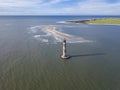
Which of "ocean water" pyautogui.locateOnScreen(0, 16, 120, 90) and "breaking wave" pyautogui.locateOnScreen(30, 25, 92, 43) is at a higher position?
"ocean water" pyautogui.locateOnScreen(0, 16, 120, 90)

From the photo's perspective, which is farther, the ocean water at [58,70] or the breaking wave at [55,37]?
the breaking wave at [55,37]

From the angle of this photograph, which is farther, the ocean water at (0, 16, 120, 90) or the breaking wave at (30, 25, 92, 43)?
the breaking wave at (30, 25, 92, 43)

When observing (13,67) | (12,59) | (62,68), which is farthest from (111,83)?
(12,59)

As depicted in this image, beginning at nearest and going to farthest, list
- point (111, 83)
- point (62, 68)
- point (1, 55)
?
1. point (111, 83)
2. point (62, 68)
3. point (1, 55)

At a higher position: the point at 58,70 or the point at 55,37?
the point at 58,70

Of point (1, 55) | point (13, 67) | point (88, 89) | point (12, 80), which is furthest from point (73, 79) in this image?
point (1, 55)

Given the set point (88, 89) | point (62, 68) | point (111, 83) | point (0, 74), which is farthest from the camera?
point (62, 68)

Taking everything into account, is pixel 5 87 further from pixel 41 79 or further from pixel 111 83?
pixel 111 83

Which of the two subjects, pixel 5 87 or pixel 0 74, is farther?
pixel 0 74

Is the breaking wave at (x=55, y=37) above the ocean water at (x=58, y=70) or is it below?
below

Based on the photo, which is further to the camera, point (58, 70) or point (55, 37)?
point (55, 37)
